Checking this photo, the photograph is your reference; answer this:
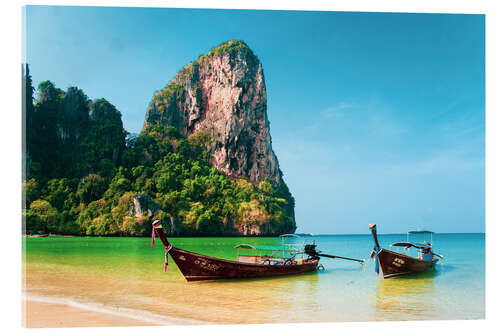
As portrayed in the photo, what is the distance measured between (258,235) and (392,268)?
26.1 m

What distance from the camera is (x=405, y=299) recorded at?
6227 mm

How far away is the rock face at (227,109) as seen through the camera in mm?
39938

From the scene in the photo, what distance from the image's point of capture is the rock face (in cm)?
3994

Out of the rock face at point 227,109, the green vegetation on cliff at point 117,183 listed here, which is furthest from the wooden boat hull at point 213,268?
the rock face at point 227,109

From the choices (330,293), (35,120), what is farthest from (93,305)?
(35,120)

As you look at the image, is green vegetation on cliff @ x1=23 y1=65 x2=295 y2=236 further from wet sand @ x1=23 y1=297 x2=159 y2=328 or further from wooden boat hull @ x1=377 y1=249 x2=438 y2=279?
wooden boat hull @ x1=377 y1=249 x2=438 y2=279

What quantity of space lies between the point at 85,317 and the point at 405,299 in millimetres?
5104

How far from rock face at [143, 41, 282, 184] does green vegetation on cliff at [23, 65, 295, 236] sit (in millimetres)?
2738

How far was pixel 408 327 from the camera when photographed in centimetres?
456

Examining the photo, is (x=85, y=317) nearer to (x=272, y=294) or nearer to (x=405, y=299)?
(x=272, y=294)

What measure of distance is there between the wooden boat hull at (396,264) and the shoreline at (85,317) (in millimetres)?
4749

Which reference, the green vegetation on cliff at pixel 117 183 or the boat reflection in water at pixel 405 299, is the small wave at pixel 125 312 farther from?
the green vegetation on cliff at pixel 117 183
